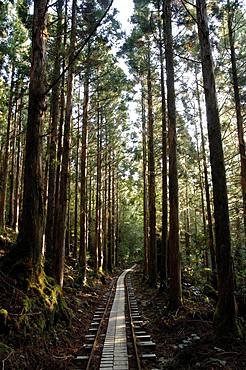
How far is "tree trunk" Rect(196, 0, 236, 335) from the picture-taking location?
20.8ft

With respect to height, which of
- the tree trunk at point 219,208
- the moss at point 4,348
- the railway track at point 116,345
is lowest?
the railway track at point 116,345

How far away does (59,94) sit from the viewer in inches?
555

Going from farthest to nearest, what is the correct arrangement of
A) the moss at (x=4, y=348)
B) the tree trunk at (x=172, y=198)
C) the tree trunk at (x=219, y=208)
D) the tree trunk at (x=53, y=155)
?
the tree trunk at (x=53, y=155)
the tree trunk at (x=172, y=198)
the tree trunk at (x=219, y=208)
the moss at (x=4, y=348)

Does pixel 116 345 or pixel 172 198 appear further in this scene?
pixel 172 198

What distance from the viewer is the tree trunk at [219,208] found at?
6.35 metres

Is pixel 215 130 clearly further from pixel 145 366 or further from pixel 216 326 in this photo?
pixel 145 366

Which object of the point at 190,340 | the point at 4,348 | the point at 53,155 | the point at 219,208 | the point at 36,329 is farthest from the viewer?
the point at 53,155

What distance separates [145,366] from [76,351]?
1.72 meters

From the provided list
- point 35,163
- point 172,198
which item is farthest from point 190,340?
point 35,163

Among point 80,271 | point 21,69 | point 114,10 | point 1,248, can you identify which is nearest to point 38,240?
point 1,248

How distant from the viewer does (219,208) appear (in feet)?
21.9

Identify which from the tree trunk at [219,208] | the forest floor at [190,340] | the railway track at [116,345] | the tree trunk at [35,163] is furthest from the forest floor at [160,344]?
the tree trunk at [35,163]

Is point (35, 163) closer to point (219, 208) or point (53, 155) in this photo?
point (219, 208)

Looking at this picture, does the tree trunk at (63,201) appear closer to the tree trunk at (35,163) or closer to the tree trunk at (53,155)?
the tree trunk at (53,155)
